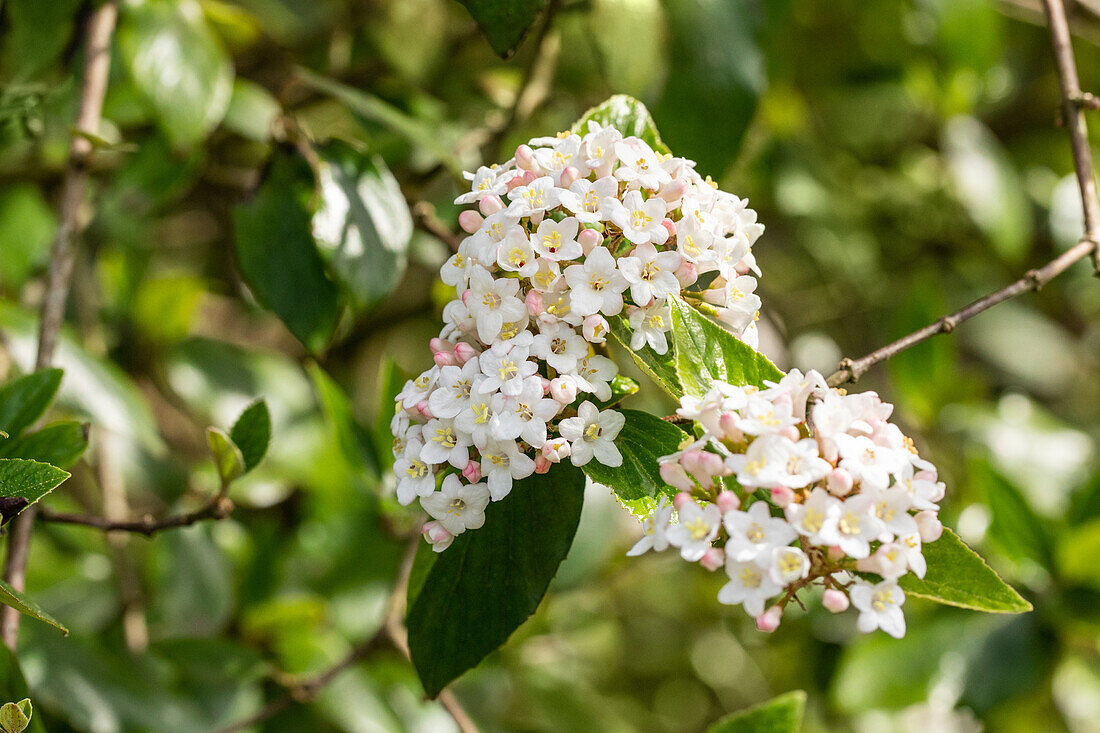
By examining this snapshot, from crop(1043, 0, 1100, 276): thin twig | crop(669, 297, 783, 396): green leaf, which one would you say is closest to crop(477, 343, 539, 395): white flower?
crop(669, 297, 783, 396): green leaf

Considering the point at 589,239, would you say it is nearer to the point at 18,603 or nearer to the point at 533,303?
the point at 533,303

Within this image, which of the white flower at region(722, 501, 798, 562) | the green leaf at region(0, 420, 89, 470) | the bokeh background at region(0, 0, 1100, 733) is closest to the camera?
the white flower at region(722, 501, 798, 562)

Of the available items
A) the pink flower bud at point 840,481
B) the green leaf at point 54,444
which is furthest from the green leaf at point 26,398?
the pink flower bud at point 840,481

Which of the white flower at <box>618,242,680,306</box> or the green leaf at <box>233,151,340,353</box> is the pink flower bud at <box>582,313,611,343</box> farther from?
the green leaf at <box>233,151,340,353</box>

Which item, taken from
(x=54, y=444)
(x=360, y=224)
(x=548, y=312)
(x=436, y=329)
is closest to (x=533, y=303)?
(x=548, y=312)

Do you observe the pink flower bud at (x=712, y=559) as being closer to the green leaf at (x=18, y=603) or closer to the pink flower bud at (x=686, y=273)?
the pink flower bud at (x=686, y=273)

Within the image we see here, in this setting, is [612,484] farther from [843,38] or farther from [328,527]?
[843,38]

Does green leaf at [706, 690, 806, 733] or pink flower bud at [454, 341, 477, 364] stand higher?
pink flower bud at [454, 341, 477, 364]
